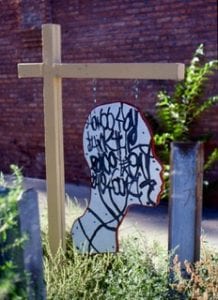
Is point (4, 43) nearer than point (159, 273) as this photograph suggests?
No

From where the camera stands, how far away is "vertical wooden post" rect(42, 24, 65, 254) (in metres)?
4.04

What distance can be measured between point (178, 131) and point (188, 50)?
38.7 inches

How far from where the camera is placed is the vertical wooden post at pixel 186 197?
3.39 m

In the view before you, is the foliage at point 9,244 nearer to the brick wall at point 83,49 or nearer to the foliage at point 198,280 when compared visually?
the foliage at point 198,280

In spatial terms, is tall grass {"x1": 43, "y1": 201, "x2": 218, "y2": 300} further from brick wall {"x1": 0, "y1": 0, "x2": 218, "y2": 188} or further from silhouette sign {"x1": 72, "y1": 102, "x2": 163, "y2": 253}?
brick wall {"x1": 0, "y1": 0, "x2": 218, "y2": 188}

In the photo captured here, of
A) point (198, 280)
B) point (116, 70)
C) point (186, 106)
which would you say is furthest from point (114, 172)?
point (186, 106)

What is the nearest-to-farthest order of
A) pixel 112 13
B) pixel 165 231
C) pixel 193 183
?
pixel 193 183 → pixel 165 231 → pixel 112 13

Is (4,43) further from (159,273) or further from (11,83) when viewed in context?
(159,273)

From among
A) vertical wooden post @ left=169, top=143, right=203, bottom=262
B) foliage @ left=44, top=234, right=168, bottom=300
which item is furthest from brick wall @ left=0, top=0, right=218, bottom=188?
vertical wooden post @ left=169, top=143, right=203, bottom=262

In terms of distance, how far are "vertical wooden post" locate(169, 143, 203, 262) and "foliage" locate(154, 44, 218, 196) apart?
9.16ft

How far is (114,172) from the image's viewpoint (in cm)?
383

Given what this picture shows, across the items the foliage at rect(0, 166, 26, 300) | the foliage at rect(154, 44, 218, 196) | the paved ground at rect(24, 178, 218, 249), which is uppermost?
the foliage at rect(154, 44, 218, 196)

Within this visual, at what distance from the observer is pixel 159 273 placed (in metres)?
3.46

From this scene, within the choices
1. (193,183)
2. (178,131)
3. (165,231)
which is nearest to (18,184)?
(193,183)
